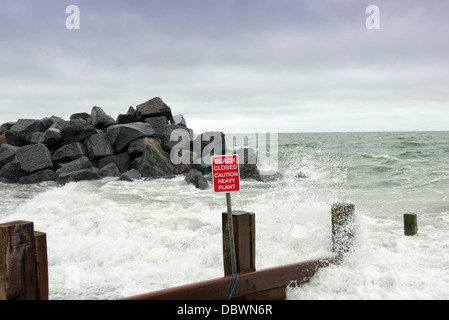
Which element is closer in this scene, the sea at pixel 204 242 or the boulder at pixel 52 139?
the sea at pixel 204 242

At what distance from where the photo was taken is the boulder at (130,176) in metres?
14.1


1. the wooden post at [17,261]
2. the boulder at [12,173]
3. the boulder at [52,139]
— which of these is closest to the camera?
the wooden post at [17,261]

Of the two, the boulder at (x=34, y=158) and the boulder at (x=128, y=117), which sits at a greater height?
the boulder at (x=128, y=117)

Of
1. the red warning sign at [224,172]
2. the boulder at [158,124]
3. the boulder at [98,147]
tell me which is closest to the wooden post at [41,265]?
the red warning sign at [224,172]

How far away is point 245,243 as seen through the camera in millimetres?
3969

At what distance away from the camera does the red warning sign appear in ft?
12.4

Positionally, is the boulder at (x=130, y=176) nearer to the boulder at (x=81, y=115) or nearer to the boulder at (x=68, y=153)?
the boulder at (x=68, y=153)

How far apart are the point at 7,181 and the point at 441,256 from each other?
49.8 ft

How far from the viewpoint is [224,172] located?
3838 millimetres

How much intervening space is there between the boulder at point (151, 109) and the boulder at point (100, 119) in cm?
140

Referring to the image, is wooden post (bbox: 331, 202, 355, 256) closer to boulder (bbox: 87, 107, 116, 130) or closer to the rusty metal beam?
the rusty metal beam

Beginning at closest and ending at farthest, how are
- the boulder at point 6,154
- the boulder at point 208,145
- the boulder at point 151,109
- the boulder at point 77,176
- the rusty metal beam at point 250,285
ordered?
the rusty metal beam at point 250,285 → the boulder at point 77,176 → the boulder at point 6,154 → the boulder at point 208,145 → the boulder at point 151,109
